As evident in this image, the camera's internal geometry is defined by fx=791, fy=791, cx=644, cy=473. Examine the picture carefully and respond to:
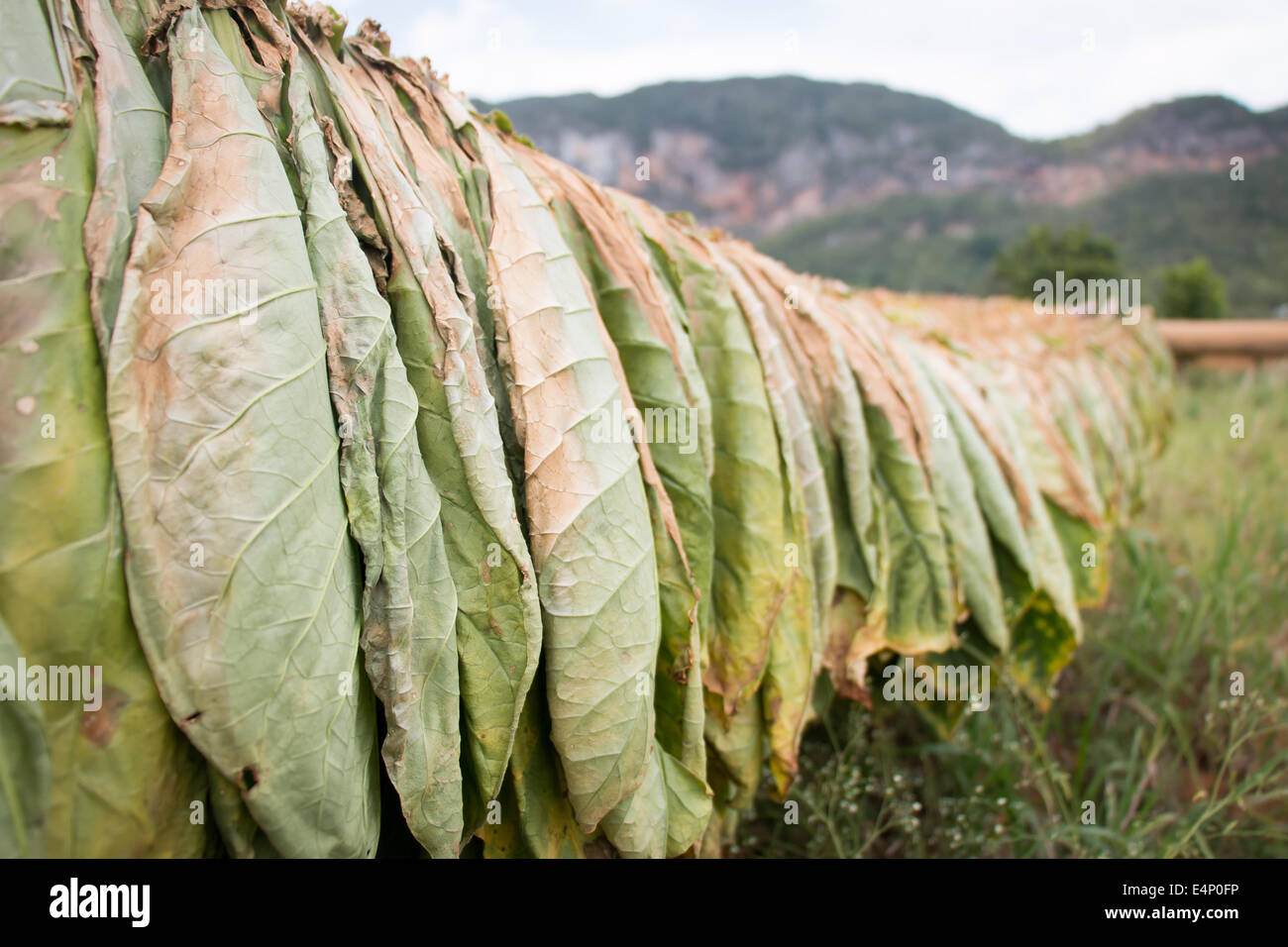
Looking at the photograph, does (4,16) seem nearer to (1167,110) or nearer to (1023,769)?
(1023,769)

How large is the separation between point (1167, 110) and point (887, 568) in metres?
45.9

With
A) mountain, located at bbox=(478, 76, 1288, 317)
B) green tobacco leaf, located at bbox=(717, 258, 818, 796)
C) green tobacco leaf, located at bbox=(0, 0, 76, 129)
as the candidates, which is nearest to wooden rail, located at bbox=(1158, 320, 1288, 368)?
green tobacco leaf, located at bbox=(717, 258, 818, 796)

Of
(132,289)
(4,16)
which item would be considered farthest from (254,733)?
(4,16)

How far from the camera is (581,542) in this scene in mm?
829

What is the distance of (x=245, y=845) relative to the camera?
0.67 m

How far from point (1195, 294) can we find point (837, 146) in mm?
36897

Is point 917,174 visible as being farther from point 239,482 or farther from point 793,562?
point 239,482

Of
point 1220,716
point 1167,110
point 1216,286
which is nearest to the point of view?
point 1220,716

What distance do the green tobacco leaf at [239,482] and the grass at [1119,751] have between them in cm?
103

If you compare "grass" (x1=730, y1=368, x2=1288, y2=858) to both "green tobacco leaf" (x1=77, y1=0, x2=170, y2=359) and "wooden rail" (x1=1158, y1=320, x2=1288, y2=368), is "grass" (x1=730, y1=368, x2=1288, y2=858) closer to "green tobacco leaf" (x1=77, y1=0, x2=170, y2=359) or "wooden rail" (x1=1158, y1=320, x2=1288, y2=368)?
"green tobacco leaf" (x1=77, y1=0, x2=170, y2=359)

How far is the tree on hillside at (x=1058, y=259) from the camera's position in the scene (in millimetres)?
15875

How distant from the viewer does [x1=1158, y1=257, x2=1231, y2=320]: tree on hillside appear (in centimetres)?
1435

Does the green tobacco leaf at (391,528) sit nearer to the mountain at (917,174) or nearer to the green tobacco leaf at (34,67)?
the green tobacco leaf at (34,67)

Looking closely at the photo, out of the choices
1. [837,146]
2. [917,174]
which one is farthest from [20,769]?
[837,146]
